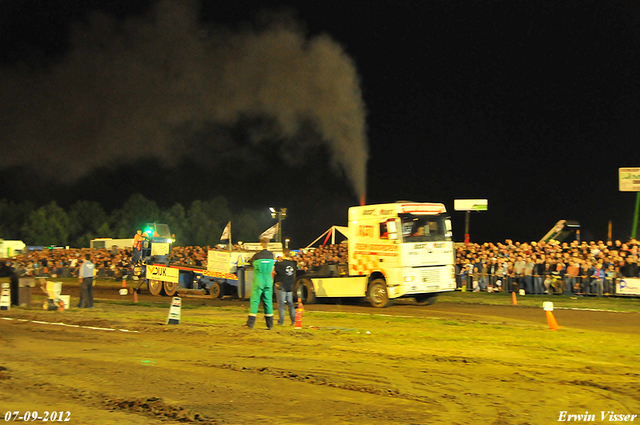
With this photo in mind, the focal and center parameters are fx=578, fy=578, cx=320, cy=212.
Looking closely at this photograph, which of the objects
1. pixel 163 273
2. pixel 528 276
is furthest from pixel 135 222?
pixel 528 276

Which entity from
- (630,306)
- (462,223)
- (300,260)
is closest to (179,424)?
(630,306)

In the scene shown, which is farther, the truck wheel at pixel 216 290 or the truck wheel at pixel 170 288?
the truck wheel at pixel 170 288

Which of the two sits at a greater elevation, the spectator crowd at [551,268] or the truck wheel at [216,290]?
the spectator crowd at [551,268]

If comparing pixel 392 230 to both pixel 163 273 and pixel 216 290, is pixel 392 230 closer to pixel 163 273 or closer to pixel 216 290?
pixel 216 290

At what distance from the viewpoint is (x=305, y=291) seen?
66.0 feet

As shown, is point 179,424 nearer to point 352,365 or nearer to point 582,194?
point 352,365

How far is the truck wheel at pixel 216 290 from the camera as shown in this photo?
21953 mm

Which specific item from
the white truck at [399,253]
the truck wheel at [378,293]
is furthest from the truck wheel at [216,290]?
the truck wheel at [378,293]

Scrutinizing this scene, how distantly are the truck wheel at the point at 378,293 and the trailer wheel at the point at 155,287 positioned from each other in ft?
34.5

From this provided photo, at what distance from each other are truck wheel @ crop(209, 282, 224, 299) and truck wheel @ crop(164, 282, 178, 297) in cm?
204

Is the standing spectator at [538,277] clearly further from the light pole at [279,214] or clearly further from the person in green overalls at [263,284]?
the person in green overalls at [263,284]

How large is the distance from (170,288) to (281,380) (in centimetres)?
1758

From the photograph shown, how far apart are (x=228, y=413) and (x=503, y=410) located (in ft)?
9.34

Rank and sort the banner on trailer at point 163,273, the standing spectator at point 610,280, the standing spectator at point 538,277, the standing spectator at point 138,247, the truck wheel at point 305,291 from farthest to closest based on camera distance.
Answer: the standing spectator at point 138,247
the banner on trailer at point 163,273
the standing spectator at point 538,277
the standing spectator at point 610,280
the truck wheel at point 305,291
